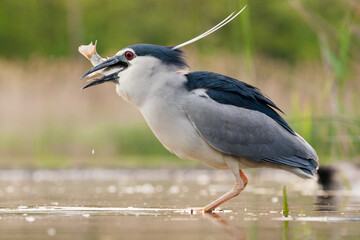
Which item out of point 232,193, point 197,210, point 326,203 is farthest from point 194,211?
point 326,203

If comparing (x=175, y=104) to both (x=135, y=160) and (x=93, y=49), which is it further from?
(x=135, y=160)

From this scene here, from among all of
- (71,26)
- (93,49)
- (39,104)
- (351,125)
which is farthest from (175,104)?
(71,26)

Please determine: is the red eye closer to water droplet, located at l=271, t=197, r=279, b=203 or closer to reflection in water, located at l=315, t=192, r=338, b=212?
reflection in water, located at l=315, t=192, r=338, b=212

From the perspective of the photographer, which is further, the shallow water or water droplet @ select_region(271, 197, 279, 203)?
water droplet @ select_region(271, 197, 279, 203)

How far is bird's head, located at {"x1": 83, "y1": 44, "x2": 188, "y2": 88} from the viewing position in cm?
762

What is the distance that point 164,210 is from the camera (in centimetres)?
748

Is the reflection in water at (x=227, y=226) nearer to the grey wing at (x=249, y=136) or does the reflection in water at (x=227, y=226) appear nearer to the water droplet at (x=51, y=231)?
the grey wing at (x=249, y=136)

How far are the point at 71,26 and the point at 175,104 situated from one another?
3226cm

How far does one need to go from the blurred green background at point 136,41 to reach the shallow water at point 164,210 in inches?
51.3

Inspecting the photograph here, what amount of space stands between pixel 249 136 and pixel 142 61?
1124 millimetres

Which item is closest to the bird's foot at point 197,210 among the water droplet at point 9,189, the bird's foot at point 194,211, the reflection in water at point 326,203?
the bird's foot at point 194,211

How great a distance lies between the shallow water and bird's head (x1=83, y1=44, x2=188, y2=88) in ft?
3.82

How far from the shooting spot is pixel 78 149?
18.2 metres

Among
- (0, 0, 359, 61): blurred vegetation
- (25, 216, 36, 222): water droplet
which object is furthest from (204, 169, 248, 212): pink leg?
(0, 0, 359, 61): blurred vegetation
